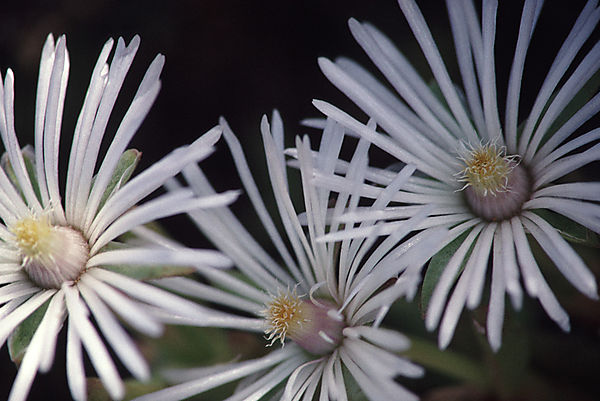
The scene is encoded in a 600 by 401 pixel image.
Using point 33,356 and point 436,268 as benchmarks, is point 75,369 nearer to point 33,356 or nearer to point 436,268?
point 33,356

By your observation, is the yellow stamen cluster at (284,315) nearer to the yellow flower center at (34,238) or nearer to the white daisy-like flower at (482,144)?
the white daisy-like flower at (482,144)

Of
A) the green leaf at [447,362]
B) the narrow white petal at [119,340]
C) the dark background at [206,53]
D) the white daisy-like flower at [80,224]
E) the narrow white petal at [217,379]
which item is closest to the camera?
the narrow white petal at [119,340]

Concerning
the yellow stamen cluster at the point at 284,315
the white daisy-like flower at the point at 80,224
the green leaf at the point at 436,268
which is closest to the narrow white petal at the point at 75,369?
the white daisy-like flower at the point at 80,224

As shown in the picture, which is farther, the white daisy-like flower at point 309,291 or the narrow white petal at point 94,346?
the white daisy-like flower at point 309,291

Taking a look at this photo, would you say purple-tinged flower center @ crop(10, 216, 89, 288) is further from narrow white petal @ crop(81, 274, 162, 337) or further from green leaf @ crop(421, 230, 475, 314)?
green leaf @ crop(421, 230, 475, 314)

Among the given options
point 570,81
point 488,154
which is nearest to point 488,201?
point 488,154

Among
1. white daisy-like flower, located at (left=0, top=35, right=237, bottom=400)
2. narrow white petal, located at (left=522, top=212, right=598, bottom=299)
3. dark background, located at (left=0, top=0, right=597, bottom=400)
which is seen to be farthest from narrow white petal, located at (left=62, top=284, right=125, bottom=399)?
dark background, located at (left=0, top=0, right=597, bottom=400)
